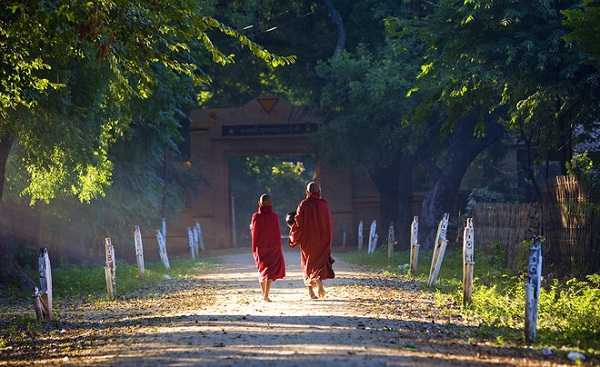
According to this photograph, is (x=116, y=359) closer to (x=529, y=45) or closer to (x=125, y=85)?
(x=125, y=85)

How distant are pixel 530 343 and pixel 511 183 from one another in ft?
99.3

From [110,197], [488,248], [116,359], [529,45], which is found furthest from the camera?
[110,197]

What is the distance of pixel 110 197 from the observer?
2928cm

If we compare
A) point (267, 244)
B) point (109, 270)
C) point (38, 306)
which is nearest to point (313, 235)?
point (267, 244)

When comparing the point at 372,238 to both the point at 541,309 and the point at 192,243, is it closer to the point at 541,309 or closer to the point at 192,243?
the point at 192,243

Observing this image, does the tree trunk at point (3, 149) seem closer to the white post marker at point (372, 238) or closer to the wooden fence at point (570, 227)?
the wooden fence at point (570, 227)

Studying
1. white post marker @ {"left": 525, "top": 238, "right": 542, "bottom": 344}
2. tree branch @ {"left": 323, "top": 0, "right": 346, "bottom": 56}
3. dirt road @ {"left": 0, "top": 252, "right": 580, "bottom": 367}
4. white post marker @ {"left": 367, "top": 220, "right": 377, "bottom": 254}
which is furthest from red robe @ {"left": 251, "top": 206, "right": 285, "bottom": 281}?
tree branch @ {"left": 323, "top": 0, "right": 346, "bottom": 56}

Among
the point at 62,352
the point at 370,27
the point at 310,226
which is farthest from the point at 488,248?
the point at 370,27

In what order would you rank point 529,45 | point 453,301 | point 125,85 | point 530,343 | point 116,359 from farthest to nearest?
1. point 529,45
2. point 453,301
3. point 125,85
4. point 530,343
5. point 116,359

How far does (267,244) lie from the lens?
16484 millimetres

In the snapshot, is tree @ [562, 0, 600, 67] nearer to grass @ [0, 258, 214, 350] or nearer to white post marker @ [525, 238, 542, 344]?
white post marker @ [525, 238, 542, 344]

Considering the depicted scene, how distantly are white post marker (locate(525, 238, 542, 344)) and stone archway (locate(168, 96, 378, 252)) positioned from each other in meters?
30.4

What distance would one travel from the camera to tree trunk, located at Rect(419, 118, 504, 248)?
99.3 ft

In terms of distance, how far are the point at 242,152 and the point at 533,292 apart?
33.0 metres
